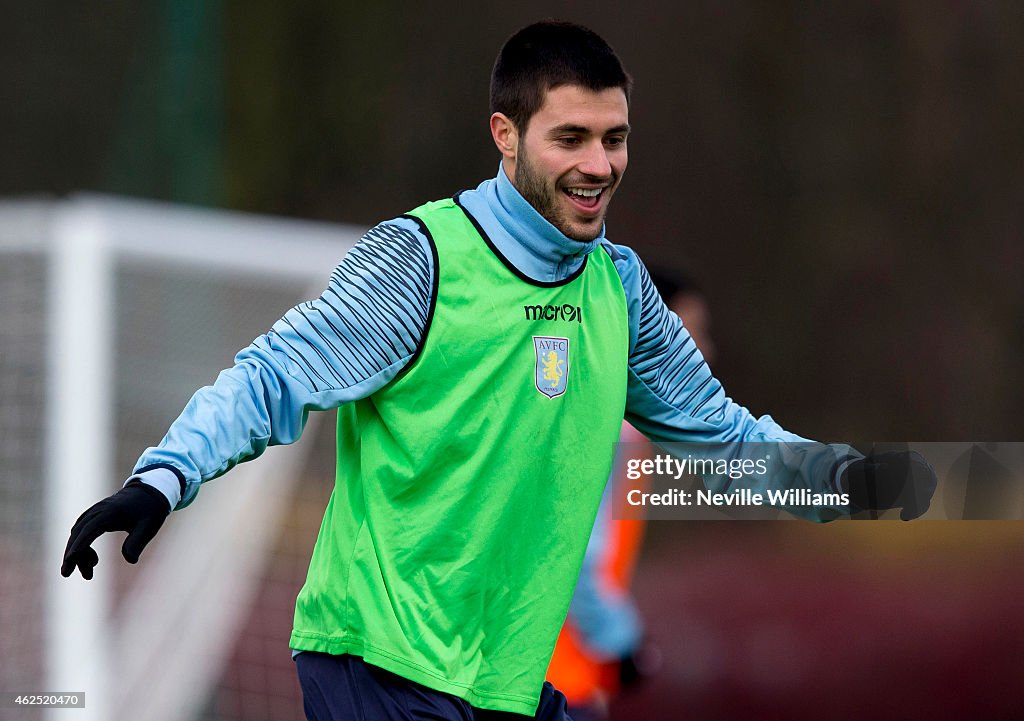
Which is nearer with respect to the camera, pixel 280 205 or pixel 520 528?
pixel 520 528

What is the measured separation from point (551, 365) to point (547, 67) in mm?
501

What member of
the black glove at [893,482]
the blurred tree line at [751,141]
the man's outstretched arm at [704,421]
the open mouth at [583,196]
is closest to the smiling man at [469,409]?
the open mouth at [583,196]

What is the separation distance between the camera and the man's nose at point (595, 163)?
2.35 m

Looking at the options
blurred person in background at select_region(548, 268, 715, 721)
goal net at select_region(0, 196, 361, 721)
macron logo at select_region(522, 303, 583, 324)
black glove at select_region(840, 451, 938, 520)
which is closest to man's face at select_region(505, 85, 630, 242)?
macron logo at select_region(522, 303, 583, 324)

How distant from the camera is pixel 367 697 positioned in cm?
227

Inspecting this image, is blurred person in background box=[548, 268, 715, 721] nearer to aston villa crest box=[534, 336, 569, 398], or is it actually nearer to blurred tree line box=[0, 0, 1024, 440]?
aston villa crest box=[534, 336, 569, 398]

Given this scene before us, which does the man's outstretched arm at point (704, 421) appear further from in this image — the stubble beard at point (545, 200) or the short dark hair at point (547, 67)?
the short dark hair at point (547, 67)

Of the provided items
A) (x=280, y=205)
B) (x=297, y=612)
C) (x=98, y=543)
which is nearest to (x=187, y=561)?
(x=98, y=543)

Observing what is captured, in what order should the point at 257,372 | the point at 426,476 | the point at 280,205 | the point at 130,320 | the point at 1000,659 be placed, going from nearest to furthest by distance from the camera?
the point at 257,372 → the point at 426,476 → the point at 130,320 → the point at 1000,659 → the point at 280,205

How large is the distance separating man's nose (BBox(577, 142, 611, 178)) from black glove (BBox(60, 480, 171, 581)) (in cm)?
89

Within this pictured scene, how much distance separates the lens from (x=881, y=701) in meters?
8.39

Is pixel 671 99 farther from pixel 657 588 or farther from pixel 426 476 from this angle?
pixel 426 476

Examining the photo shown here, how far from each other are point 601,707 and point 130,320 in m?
1.78

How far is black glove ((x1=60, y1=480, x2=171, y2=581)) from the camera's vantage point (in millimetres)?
1889
